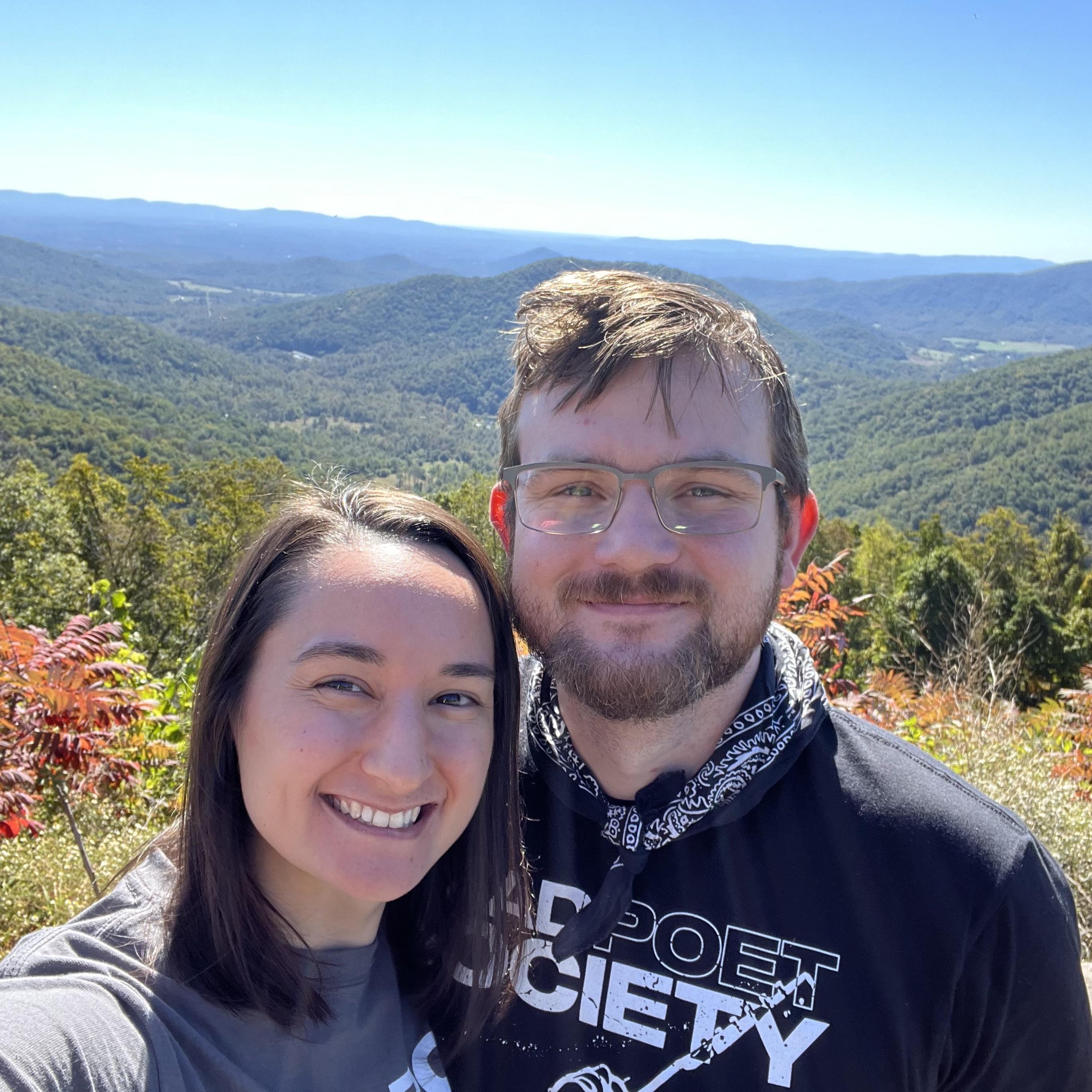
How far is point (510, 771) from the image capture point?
5.86ft

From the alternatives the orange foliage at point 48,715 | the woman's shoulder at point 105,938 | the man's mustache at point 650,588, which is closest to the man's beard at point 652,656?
the man's mustache at point 650,588

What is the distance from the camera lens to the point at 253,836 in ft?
5.35

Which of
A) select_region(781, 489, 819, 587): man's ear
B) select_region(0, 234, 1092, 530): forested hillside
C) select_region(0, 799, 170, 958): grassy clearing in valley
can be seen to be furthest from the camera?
select_region(0, 234, 1092, 530): forested hillside

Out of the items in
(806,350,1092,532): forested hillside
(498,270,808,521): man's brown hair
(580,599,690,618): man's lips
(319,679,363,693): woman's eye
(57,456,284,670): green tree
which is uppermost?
(498,270,808,521): man's brown hair

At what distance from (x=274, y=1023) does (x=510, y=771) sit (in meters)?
0.63

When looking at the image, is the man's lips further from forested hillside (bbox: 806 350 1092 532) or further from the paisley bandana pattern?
forested hillside (bbox: 806 350 1092 532)

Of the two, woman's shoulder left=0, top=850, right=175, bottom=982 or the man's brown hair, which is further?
the man's brown hair

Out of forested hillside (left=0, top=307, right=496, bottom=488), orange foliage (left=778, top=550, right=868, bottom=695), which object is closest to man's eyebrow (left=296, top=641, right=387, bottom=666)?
orange foliage (left=778, top=550, right=868, bottom=695)

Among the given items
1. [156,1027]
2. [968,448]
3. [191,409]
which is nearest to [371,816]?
[156,1027]

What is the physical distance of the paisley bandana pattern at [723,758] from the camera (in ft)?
5.58

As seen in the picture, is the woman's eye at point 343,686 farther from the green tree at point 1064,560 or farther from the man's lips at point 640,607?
the green tree at point 1064,560

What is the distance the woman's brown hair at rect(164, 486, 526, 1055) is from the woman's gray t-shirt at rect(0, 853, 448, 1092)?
4 cm

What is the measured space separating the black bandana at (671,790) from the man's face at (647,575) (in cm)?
13

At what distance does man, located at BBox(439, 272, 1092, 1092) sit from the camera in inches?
60.6
